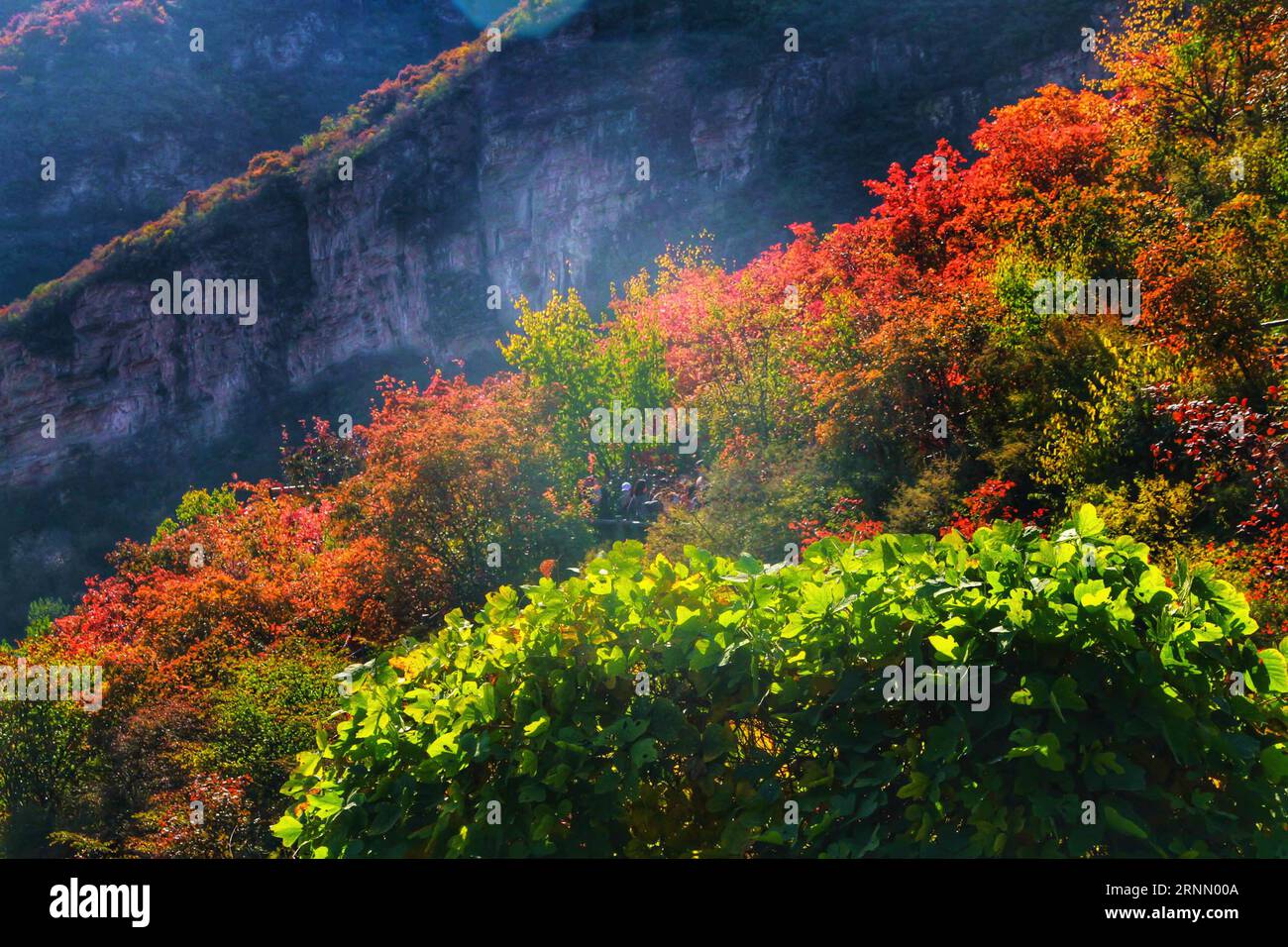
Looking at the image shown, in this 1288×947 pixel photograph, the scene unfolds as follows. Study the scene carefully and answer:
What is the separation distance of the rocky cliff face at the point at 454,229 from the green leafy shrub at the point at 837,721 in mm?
43612

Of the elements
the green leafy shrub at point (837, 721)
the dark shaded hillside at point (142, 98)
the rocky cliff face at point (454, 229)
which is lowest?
the green leafy shrub at point (837, 721)

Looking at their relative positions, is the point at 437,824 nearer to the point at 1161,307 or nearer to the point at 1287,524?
the point at 1287,524

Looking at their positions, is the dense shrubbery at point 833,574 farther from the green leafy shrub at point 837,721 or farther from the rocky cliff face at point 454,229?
the rocky cliff face at point 454,229

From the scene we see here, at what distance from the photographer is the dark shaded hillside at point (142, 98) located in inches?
2803

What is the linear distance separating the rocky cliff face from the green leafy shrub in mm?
43612

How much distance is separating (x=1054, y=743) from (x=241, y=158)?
284 feet

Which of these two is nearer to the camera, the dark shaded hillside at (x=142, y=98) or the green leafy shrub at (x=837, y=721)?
the green leafy shrub at (x=837, y=721)

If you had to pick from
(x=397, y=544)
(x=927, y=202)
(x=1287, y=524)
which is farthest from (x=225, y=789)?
(x=927, y=202)

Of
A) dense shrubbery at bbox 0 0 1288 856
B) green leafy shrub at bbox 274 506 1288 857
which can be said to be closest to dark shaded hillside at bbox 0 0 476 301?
dense shrubbery at bbox 0 0 1288 856

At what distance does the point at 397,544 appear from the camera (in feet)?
44.4

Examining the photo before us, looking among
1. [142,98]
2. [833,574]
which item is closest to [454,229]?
[142,98]

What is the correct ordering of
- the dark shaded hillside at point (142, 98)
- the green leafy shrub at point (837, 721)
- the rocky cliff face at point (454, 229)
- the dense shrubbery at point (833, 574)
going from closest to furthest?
the green leafy shrub at point (837, 721)
the dense shrubbery at point (833, 574)
the rocky cliff face at point (454, 229)
the dark shaded hillside at point (142, 98)

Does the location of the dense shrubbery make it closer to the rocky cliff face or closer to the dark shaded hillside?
the rocky cliff face

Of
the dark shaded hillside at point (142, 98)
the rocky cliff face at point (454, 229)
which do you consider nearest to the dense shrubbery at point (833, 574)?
the rocky cliff face at point (454, 229)
